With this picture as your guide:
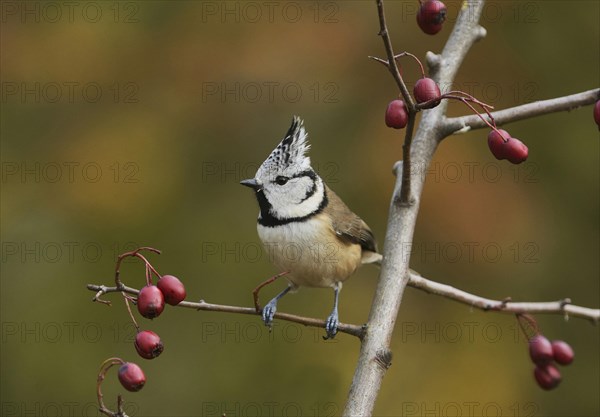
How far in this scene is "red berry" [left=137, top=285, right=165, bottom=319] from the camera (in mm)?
2016

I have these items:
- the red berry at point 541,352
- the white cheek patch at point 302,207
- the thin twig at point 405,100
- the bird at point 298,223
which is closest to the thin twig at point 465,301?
the red berry at point 541,352

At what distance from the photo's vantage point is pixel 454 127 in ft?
8.51

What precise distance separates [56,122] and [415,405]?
247 cm

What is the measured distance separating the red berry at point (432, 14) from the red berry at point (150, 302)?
101 cm

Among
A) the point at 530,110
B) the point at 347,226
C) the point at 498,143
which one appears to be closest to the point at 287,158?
the point at 347,226

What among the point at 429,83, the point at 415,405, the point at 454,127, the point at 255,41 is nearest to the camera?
the point at 429,83

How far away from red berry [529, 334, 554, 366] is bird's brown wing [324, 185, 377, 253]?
57.3 inches

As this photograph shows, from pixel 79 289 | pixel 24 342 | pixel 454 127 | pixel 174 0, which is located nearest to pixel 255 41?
pixel 174 0

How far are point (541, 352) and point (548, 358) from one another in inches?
0.9

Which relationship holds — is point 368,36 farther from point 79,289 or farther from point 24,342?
point 24,342

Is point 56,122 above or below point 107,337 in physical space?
above

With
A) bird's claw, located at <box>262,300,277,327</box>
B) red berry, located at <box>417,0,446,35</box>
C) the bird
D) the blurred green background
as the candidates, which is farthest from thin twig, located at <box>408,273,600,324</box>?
the blurred green background

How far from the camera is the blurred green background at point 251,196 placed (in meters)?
4.25

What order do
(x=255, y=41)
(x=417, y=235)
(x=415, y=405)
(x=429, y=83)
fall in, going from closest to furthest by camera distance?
1. (x=429, y=83)
2. (x=415, y=405)
3. (x=417, y=235)
4. (x=255, y=41)
